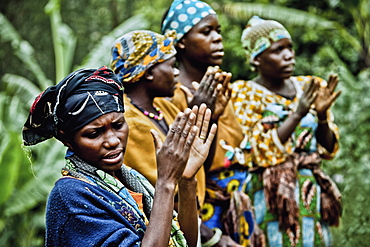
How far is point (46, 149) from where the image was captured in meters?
8.27

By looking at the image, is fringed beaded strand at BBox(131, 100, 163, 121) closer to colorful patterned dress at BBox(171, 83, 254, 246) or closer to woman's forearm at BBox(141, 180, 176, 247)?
colorful patterned dress at BBox(171, 83, 254, 246)

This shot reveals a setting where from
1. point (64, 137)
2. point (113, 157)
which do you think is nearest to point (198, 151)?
point (113, 157)

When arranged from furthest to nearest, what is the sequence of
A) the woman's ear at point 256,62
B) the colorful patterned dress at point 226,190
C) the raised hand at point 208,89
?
the woman's ear at point 256,62 → the colorful patterned dress at point 226,190 → the raised hand at point 208,89

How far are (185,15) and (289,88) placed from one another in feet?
3.58

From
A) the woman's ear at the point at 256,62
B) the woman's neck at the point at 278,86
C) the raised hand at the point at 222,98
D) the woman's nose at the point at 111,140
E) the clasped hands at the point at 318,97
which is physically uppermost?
the woman's nose at the point at 111,140

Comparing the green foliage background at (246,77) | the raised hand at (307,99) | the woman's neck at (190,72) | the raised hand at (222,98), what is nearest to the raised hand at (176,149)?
the raised hand at (222,98)

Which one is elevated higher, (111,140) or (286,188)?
(111,140)

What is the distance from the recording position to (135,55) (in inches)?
113

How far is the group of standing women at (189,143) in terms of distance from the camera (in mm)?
1973

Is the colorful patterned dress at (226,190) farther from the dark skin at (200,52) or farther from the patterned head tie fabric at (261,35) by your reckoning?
the patterned head tie fabric at (261,35)

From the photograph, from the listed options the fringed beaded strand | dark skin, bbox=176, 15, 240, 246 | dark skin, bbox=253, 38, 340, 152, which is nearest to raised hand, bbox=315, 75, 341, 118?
dark skin, bbox=253, 38, 340, 152

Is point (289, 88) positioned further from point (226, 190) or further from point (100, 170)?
point (100, 170)

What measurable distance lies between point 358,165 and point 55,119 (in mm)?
5987

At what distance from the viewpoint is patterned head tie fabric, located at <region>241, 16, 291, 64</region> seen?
12.9 ft
